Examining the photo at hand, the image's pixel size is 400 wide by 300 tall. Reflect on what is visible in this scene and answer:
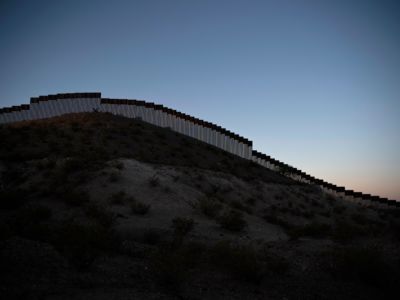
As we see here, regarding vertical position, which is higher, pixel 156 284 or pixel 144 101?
pixel 144 101

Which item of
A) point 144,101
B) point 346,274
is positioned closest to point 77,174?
point 346,274

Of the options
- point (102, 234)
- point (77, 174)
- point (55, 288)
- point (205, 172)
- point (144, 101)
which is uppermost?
point (144, 101)

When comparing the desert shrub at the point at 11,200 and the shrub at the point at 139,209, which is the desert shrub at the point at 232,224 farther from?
the desert shrub at the point at 11,200

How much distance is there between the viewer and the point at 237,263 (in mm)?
5828

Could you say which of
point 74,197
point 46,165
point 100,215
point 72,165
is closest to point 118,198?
point 74,197

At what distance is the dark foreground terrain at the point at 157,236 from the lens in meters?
5.03

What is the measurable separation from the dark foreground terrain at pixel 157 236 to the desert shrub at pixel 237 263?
25 millimetres

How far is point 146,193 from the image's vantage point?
1267 cm

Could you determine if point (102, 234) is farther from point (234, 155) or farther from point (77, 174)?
point (234, 155)

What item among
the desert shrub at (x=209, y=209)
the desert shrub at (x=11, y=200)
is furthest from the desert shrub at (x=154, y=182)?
the desert shrub at (x=11, y=200)

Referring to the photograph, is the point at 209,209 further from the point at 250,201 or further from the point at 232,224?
the point at 250,201

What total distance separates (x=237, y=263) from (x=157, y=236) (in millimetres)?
3024

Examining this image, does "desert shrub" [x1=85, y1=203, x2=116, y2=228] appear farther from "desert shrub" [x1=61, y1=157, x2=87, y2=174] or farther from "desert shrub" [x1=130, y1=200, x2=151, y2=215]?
"desert shrub" [x1=61, y1=157, x2=87, y2=174]

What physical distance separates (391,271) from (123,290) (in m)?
4.91
